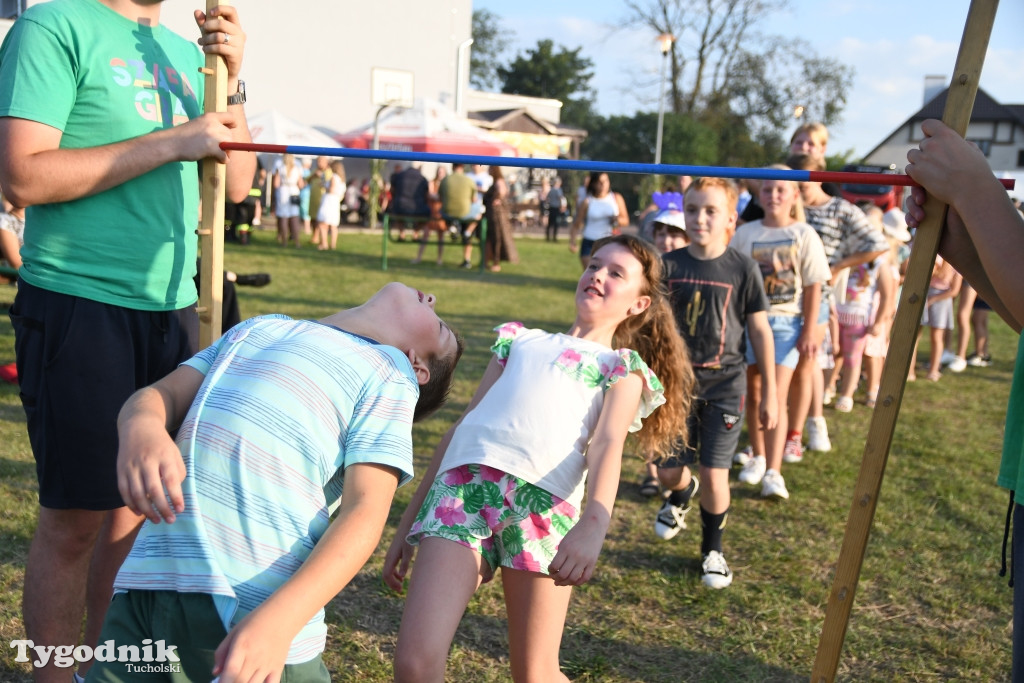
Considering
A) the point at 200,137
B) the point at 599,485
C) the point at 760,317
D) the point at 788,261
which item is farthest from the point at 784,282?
the point at 200,137

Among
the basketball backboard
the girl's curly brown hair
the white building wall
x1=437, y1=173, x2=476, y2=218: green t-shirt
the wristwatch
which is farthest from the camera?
the white building wall

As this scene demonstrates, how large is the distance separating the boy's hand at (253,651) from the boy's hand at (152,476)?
0.26 meters

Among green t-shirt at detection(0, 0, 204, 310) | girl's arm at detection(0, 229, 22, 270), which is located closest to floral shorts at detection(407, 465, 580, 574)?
green t-shirt at detection(0, 0, 204, 310)

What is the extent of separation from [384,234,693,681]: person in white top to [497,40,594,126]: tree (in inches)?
2914

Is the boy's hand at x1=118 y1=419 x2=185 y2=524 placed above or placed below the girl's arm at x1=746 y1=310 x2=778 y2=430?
above

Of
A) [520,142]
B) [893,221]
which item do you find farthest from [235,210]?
[520,142]

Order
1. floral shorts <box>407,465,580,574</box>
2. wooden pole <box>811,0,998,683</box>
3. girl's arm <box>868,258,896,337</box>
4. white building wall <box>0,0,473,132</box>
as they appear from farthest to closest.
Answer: white building wall <box>0,0,473,132</box>, girl's arm <box>868,258,896,337</box>, floral shorts <box>407,465,580,574</box>, wooden pole <box>811,0,998,683</box>

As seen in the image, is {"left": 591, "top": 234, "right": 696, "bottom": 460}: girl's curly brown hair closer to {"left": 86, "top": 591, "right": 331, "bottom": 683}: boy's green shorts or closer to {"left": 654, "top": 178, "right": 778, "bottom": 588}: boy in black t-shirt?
{"left": 654, "top": 178, "right": 778, "bottom": 588}: boy in black t-shirt

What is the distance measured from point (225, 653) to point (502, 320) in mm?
9287

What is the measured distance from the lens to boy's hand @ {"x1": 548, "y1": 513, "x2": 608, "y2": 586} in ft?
6.97

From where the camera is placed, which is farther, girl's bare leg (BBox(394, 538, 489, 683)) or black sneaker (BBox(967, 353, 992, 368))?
black sneaker (BBox(967, 353, 992, 368))

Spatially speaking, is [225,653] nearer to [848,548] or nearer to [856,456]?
[848,548]

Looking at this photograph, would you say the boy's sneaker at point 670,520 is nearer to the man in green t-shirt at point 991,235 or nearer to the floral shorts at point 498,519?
the floral shorts at point 498,519

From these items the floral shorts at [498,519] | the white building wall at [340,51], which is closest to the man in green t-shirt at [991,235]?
the floral shorts at [498,519]
